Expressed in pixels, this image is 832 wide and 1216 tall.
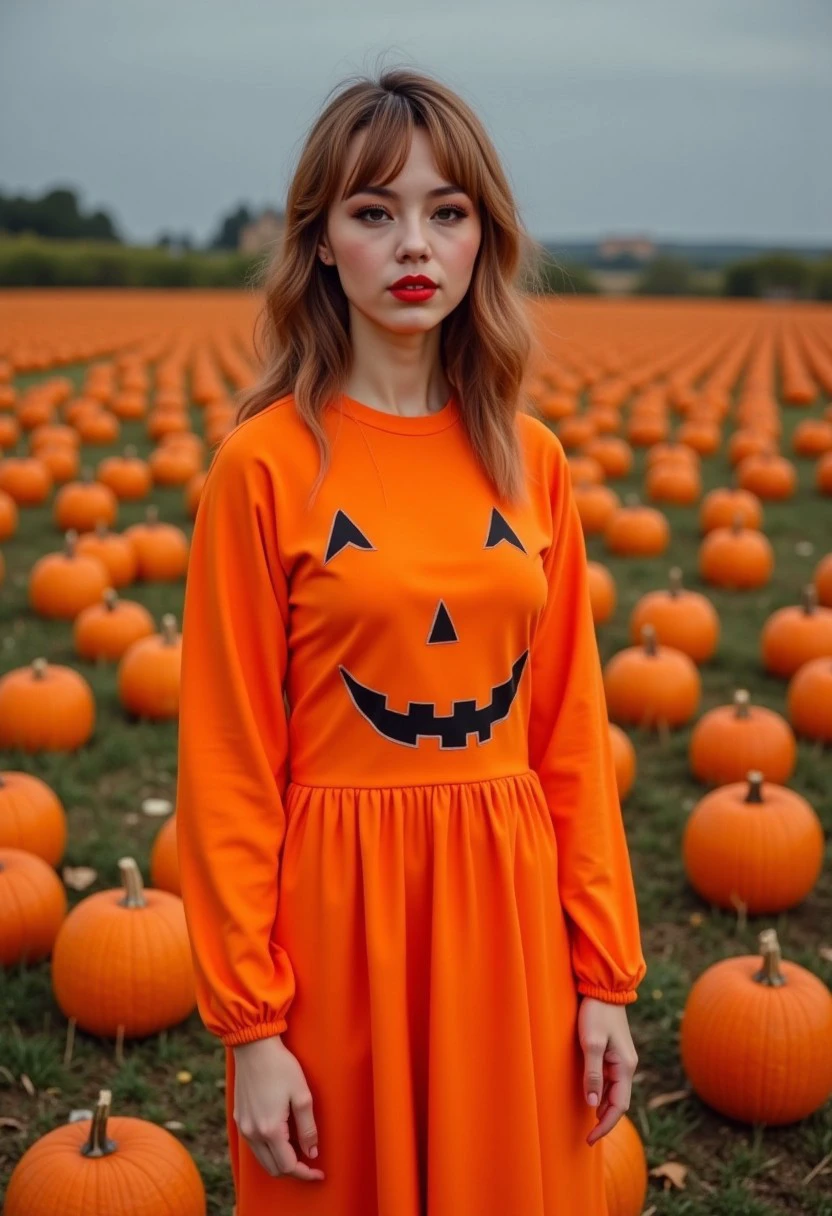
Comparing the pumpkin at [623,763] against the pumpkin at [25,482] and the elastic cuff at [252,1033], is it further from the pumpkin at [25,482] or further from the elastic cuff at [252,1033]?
the pumpkin at [25,482]

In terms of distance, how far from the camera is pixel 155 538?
9.23 metres

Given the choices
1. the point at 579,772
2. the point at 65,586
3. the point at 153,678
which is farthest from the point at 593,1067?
the point at 65,586

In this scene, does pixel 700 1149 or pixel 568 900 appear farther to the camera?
pixel 700 1149

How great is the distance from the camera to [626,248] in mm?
102625

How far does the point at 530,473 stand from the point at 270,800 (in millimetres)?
744

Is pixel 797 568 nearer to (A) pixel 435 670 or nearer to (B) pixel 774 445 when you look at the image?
(B) pixel 774 445

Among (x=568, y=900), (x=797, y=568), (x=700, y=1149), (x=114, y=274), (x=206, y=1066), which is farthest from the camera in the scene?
(x=114, y=274)

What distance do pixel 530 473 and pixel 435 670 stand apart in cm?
43

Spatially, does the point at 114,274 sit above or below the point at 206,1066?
above

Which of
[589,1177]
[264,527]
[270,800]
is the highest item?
[264,527]

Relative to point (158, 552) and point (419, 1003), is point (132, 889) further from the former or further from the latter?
point (158, 552)

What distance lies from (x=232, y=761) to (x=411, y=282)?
33.1 inches

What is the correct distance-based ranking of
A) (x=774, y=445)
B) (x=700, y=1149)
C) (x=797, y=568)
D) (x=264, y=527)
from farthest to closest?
(x=774, y=445) → (x=797, y=568) → (x=700, y=1149) → (x=264, y=527)

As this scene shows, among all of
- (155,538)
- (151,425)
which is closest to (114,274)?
(151,425)
